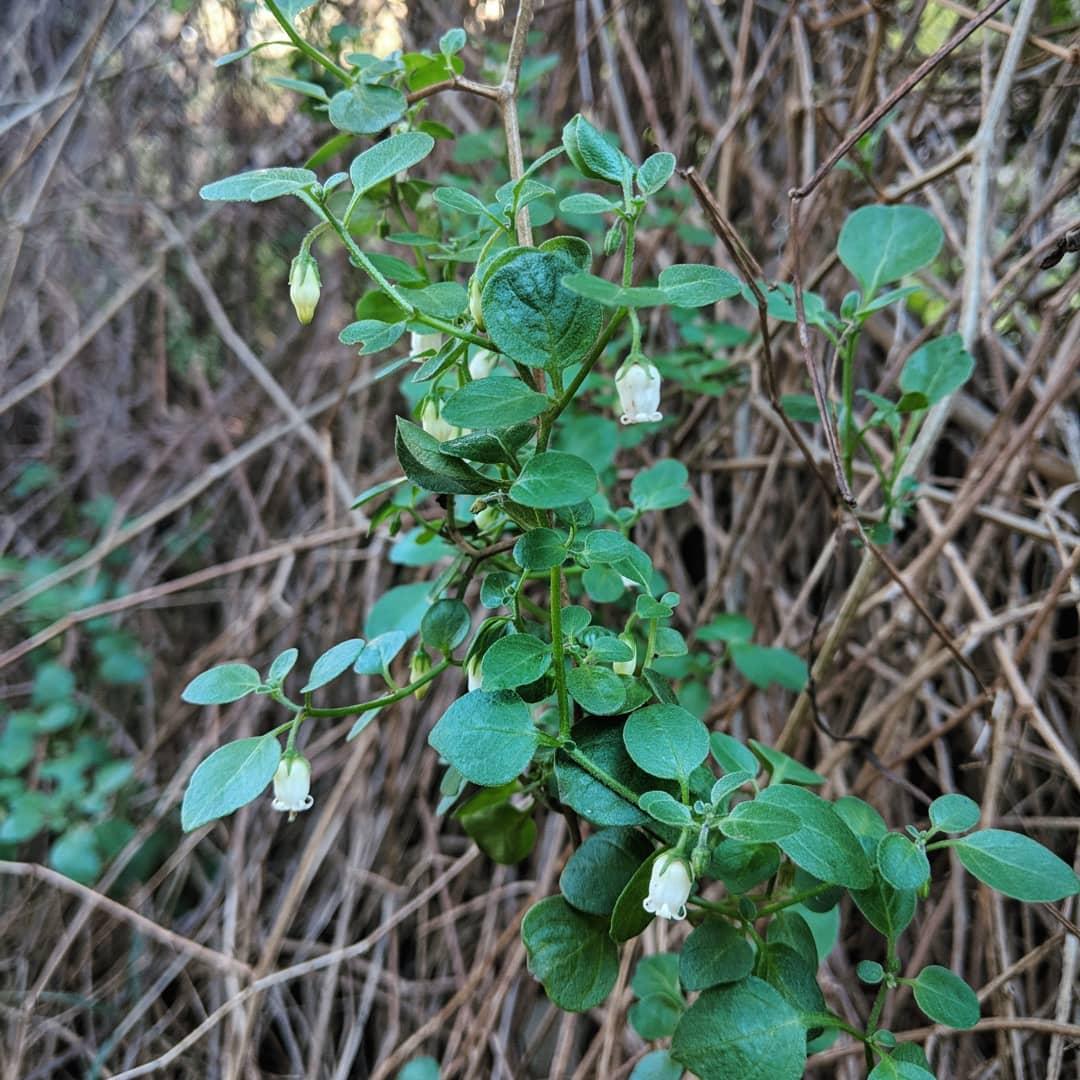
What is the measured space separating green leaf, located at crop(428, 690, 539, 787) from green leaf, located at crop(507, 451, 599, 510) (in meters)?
0.11

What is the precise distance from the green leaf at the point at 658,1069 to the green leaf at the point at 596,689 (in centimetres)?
23

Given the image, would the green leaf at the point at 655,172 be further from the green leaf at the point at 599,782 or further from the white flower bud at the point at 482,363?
the green leaf at the point at 599,782

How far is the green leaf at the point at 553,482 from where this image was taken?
0.44 meters

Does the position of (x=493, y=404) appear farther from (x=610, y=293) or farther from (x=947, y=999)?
(x=947, y=999)

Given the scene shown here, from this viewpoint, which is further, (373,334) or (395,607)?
(395,607)

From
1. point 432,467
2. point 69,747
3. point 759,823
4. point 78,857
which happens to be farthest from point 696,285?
point 69,747

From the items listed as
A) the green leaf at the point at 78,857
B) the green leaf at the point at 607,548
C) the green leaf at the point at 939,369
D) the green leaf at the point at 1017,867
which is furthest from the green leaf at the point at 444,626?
the green leaf at the point at 78,857

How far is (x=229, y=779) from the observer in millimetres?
461

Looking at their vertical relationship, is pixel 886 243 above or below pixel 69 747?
above

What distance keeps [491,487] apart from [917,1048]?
1.29ft

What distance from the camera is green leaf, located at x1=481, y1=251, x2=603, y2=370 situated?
44 centimetres

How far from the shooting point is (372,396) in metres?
1.66

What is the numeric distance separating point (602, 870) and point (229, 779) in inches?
8.6

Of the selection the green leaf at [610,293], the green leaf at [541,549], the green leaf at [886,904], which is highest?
the green leaf at [610,293]
